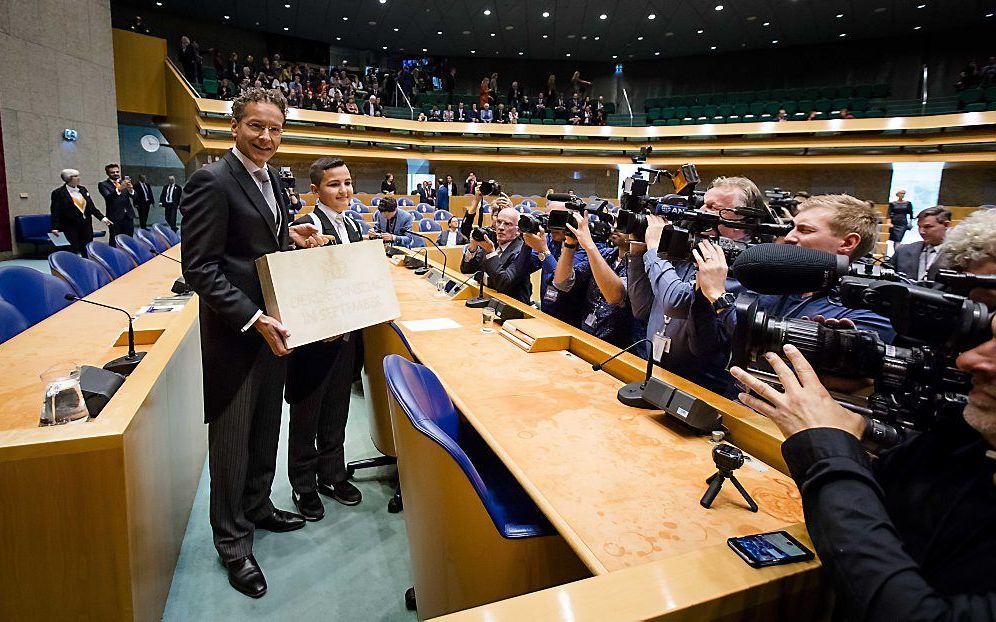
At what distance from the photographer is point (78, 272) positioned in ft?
11.8

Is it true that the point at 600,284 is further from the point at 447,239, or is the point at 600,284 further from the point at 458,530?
the point at 447,239

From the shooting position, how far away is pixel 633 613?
74 cm

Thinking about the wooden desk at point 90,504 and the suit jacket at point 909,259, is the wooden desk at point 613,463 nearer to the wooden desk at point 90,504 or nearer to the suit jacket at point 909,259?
the wooden desk at point 90,504

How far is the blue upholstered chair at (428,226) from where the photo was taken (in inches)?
377

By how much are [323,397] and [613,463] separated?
1.62 metres

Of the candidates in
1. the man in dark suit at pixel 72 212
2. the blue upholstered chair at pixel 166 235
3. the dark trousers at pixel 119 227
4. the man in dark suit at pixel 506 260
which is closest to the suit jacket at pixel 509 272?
the man in dark suit at pixel 506 260

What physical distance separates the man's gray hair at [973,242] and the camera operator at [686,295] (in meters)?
0.60

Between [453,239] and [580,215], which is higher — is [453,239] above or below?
below

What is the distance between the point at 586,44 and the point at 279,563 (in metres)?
19.1

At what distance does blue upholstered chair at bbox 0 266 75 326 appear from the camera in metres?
2.91

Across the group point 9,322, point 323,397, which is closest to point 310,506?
point 323,397

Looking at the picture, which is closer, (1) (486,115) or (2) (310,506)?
(2) (310,506)

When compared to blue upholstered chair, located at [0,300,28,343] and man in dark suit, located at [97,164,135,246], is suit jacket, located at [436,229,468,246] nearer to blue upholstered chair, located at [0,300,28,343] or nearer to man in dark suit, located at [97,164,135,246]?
blue upholstered chair, located at [0,300,28,343]

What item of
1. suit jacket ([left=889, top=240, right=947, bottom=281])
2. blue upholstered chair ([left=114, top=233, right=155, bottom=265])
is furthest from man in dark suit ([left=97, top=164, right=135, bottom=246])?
→ suit jacket ([left=889, top=240, right=947, bottom=281])
